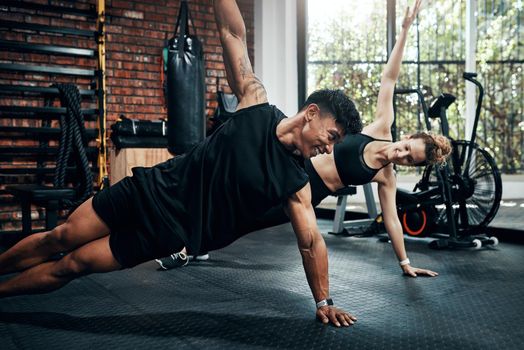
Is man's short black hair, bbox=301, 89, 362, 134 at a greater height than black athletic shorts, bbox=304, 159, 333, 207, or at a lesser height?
greater

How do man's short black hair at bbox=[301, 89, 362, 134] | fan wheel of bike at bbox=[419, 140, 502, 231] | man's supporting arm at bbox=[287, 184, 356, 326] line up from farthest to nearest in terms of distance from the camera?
fan wheel of bike at bbox=[419, 140, 502, 231] < man's supporting arm at bbox=[287, 184, 356, 326] < man's short black hair at bbox=[301, 89, 362, 134]

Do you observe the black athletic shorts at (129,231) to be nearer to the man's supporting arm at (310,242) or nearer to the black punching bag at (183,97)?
the man's supporting arm at (310,242)

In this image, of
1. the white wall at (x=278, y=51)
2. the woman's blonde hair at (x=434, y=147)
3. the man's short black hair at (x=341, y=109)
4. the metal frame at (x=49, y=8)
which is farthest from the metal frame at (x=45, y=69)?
the man's short black hair at (x=341, y=109)

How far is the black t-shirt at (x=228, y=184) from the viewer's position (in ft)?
6.66

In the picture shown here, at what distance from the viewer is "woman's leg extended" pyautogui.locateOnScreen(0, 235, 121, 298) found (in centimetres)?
209

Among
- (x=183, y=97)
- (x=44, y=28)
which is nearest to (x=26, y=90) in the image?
(x=44, y=28)

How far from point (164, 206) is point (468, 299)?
5.46 ft

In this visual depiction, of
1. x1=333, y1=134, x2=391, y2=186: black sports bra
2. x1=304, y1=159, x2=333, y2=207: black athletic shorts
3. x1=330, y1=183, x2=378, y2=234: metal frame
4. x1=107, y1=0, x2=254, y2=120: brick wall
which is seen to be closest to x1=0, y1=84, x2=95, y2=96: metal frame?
x1=107, y1=0, x2=254, y2=120: brick wall

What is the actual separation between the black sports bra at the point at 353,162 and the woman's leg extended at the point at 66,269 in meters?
1.52

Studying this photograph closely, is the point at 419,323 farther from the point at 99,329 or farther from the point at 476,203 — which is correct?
the point at 476,203

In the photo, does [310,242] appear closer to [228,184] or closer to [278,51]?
[228,184]

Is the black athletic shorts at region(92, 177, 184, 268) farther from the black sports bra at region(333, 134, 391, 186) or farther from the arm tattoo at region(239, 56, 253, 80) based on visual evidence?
the black sports bra at region(333, 134, 391, 186)

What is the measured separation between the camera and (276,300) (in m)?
2.68

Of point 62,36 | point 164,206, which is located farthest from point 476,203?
point 62,36
